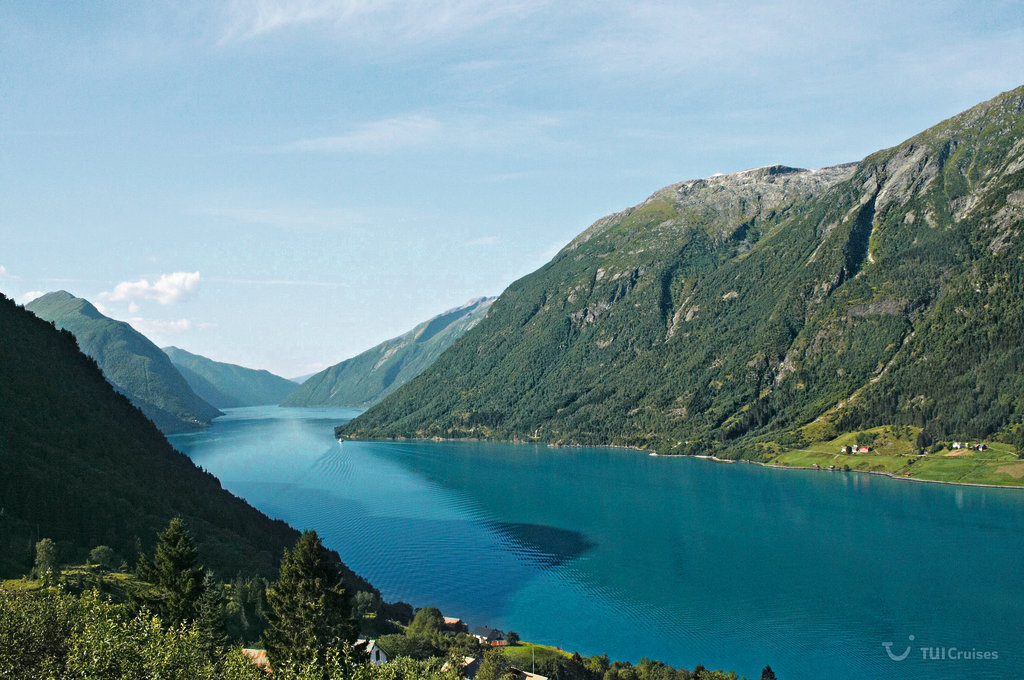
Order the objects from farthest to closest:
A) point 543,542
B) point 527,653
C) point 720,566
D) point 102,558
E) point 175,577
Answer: point 543,542, point 720,566, point 527,653, point 102,558, point 175,577

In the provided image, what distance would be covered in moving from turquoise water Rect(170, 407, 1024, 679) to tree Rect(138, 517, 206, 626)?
47.5m

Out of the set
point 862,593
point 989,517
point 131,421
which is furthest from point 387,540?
point 989,517

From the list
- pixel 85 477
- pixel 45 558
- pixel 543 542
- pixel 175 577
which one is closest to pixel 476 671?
pixel 175 577

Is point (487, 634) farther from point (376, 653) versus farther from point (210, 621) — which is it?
point (210, 621)

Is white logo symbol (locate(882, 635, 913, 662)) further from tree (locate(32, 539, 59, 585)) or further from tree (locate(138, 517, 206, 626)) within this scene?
tree (locate(32, 539, 59, 585))

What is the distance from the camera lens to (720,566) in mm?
113062

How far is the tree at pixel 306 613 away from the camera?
42719mm

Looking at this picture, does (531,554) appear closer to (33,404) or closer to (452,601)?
(452,601)

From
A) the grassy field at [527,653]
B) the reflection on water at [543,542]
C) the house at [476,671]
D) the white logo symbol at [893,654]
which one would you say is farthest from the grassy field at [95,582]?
the white logo symbol at [893,654]

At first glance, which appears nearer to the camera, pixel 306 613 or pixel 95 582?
pixel 306 613

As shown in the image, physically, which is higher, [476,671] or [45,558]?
[45,558]

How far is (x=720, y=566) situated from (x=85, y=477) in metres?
94.7

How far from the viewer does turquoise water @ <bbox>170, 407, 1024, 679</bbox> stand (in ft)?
264

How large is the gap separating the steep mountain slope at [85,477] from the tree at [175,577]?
64.2 feet
